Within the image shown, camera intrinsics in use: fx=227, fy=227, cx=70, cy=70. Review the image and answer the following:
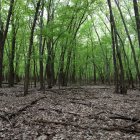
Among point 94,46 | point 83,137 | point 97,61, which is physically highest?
point 94,46

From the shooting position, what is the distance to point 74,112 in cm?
1043

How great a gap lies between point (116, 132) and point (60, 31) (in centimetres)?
1231

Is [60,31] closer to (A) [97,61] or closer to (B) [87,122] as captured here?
(B) [87,122]

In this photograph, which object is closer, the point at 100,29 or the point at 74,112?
the point at 74,112

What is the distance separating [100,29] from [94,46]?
123 inches

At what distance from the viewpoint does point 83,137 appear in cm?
701

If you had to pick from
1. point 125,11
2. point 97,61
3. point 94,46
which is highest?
point 125,11

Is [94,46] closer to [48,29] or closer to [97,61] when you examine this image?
[97,61]

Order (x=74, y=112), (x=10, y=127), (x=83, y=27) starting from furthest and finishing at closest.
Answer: (x=83, y=27) < (x=74, y=112) < (x=10, y=127)

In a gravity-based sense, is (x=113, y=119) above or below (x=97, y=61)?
below

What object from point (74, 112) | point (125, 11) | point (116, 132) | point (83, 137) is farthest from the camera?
point (125, 11)

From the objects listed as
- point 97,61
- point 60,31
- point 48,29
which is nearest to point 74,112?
point 48,29

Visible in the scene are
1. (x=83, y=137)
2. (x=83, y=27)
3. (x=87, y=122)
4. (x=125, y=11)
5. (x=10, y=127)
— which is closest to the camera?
(x=83, y=137)

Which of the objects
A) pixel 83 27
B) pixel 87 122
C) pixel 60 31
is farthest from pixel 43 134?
pixel 83 27
